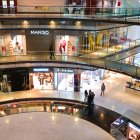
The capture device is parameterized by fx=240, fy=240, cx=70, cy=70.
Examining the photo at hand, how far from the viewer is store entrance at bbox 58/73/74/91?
27.2 m

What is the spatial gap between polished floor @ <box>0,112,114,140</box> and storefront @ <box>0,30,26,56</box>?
8.34m

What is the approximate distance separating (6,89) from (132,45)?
18602mm

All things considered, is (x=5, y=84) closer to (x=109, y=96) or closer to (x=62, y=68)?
(x=62, y=68)

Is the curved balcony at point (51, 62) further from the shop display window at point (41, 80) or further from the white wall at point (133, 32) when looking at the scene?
the white wall at point (133, 32)

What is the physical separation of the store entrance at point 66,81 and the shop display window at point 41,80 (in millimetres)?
917

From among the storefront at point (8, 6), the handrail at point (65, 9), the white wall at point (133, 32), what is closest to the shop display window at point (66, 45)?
the handrail at point (65, 9)

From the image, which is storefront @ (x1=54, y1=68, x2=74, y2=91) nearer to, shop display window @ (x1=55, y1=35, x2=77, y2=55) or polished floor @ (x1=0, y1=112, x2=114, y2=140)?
shop display window @ (x1=55, y1=35, x2=77, y2=55)

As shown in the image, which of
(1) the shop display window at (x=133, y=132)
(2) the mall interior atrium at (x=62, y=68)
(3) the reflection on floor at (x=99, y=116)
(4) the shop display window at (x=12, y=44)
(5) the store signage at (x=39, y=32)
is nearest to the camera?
(1) the shop display window at (x=133, y=132)

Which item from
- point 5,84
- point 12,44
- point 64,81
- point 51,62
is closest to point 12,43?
point 12,44

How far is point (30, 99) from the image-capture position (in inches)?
949

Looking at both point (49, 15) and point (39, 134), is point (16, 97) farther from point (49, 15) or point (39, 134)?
point (49, 15)

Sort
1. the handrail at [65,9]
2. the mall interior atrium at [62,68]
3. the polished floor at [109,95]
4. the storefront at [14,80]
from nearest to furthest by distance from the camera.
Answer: the mall interior atrium at [62,68]
the polished floor at [109,95]
the handrail at [65,9]
the storefront at [14,80]

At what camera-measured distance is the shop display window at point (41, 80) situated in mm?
27188

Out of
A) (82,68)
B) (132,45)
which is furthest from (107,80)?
(132,45)
